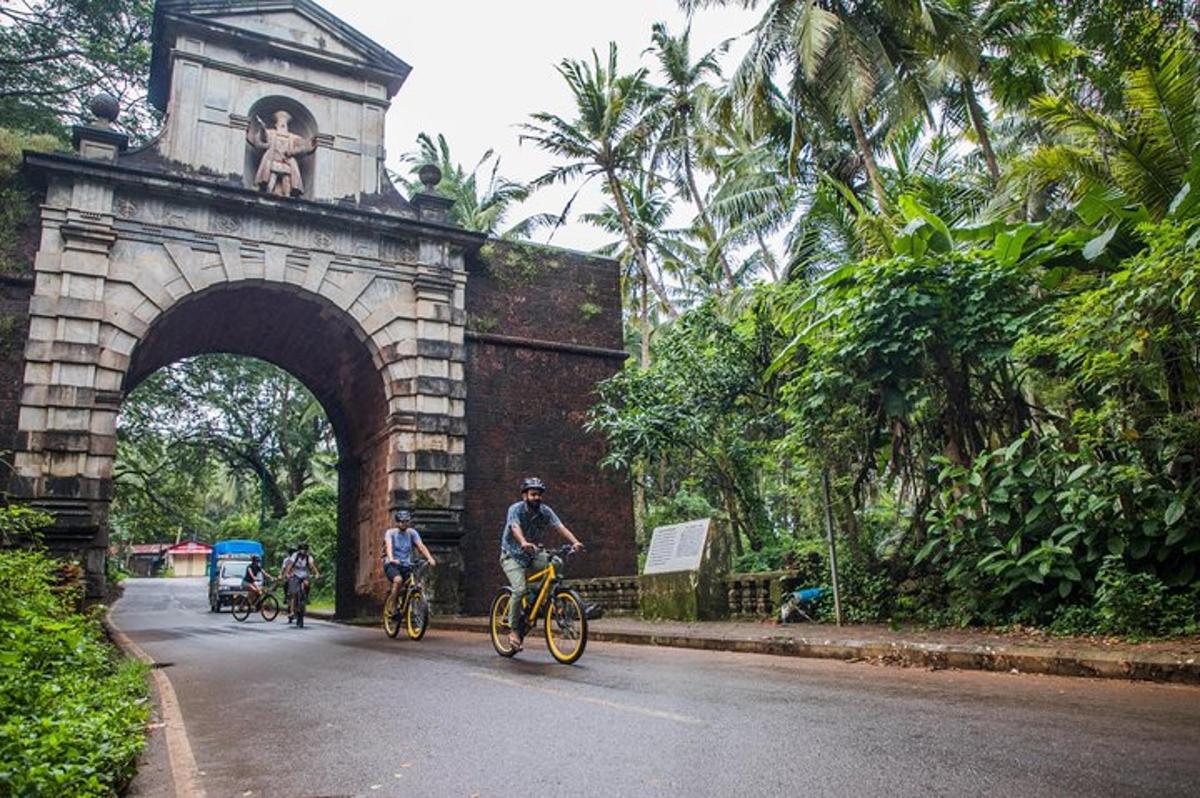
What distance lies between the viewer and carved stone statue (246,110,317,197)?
15.0 m

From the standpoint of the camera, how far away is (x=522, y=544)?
7.76 metres

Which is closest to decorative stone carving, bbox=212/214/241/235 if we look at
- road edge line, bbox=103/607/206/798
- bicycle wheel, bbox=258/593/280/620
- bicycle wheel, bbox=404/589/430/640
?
bicycle wheel, bbox=404/589/430/640

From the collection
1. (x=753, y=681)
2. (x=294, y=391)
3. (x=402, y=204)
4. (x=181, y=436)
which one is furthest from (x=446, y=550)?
(x=294, y=391)

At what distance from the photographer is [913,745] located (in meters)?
3.88

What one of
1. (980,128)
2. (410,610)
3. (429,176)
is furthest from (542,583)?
(980,128)

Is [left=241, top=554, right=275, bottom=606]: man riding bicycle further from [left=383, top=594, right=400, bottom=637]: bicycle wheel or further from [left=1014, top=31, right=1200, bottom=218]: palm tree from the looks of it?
[left=1014, top=31, right=1200, bottom=218]: palm tree

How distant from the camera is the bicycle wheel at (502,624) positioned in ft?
27.0

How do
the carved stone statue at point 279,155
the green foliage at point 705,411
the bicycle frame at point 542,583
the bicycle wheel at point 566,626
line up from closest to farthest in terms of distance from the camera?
the bicycle wheel at point 566,626 → the bicycle frame at point 542,583 → the green foliage at point 705,411 → the carved stone statue at point 279,155

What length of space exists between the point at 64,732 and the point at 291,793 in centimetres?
95

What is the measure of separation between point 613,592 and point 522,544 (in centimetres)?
610

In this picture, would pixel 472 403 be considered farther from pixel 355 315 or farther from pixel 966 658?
pixel 966 658

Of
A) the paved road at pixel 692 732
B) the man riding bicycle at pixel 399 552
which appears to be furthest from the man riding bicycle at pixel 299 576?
the paved road at pixel 692 732

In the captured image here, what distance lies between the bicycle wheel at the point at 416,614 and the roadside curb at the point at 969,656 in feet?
10.1

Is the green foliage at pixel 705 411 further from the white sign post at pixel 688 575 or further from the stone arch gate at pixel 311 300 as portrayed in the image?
the white sign post at pixel 688 575
